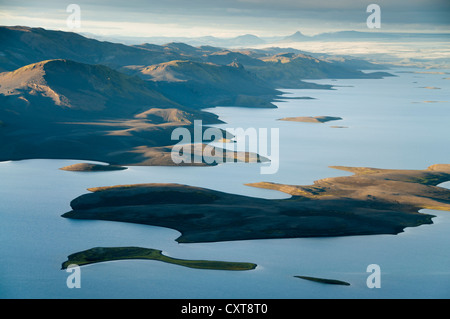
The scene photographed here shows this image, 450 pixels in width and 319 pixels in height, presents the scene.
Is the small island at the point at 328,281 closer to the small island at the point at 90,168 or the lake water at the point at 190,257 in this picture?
the lake water at the point at 190,257

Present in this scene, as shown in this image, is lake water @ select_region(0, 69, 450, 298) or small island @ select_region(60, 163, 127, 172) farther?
small island @ select_region(60, 163, 127, 172)

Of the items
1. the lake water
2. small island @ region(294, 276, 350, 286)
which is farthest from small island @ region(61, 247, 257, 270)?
small island @ region(294, 276, 350, 286)

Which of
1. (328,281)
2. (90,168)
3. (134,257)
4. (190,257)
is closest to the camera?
(328,281)

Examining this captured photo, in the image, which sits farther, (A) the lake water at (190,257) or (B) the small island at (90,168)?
(B) the small island at (90,168)

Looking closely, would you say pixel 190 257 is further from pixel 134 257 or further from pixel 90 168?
pixel 90 168

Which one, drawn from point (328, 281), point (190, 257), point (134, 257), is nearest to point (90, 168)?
point (134, 257)

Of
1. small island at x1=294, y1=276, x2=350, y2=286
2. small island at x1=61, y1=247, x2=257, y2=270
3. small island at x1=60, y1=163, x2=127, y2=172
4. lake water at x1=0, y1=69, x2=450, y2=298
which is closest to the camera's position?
lake water at x1=0, y1=69, x2=450, y2=298

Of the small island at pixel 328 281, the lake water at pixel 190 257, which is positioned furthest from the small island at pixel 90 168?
the small island at pixel 328 281

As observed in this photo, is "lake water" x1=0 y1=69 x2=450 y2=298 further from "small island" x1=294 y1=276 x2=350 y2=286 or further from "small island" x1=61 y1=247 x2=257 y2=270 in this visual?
"small island" x1=61 y1=247 x2=257 y2=270

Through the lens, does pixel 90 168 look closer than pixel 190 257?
No
